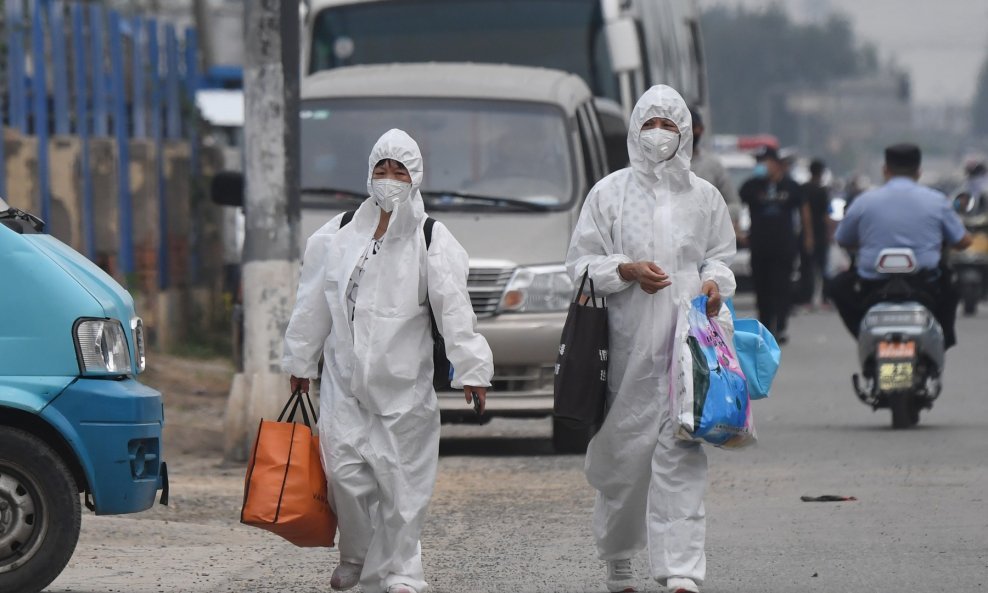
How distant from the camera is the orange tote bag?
6.88 m

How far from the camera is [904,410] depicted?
12.6m

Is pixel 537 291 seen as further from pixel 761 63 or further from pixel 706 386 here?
pixel 761 63

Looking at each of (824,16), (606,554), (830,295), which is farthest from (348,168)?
(824,16)

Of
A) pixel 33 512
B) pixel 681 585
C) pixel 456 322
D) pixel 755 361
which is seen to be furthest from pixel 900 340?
pixel 33 512

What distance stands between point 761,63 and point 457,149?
146 meters

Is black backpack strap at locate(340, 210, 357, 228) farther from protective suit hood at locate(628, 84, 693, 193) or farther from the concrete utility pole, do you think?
the concrete utility pole

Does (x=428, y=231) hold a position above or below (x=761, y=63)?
above

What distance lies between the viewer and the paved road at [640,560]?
7672 mm

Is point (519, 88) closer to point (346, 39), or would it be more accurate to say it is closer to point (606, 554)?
point (346, 39)

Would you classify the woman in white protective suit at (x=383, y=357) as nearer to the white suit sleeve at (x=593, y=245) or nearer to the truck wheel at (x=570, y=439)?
the white suit sleeve at (x=593, y=245)

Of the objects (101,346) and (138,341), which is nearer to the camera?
(101,346)

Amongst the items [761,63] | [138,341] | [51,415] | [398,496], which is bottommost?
[761,63]

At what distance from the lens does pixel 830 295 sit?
12727 millimetres

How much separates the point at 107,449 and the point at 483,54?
29.3 ft
